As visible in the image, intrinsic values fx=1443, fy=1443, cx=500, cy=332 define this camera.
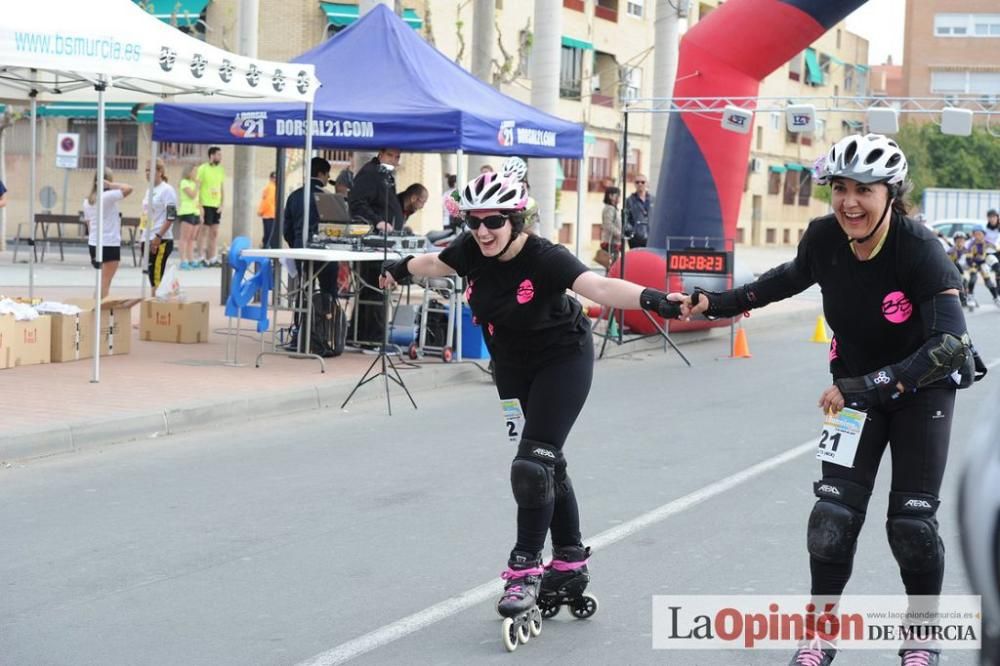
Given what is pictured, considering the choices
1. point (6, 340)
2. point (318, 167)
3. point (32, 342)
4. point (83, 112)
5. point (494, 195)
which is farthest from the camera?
point (83, 112)

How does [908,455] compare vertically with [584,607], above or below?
above

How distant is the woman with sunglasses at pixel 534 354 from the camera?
5656 mm

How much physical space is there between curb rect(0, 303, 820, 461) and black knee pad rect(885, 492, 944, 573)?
21.4 ft

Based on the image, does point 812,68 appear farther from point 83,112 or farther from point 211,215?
point 211,215

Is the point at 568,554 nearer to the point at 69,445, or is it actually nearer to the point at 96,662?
the point at 96,662

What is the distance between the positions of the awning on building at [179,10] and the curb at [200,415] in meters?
28.4

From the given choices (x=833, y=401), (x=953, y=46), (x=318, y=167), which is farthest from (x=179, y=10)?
(x=953, y=46)

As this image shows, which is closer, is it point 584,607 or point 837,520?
point 837,520

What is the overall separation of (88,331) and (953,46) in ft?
262

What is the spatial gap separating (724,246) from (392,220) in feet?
18.3

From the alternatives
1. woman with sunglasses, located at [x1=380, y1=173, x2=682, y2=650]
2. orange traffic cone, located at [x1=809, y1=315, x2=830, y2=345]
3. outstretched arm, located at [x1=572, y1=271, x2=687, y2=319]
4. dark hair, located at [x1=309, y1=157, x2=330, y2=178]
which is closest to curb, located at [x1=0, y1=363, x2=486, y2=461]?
dark hair, located at [x1=309, y1=157, x2=330, y2=178]

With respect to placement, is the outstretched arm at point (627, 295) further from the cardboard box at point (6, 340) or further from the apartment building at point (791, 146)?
the apartment building at point (791, 146)

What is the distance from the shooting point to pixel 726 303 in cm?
539

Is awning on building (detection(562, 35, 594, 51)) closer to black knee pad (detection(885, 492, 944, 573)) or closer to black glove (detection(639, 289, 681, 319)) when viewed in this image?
black glove (detection(639, 289, 681, 319))
